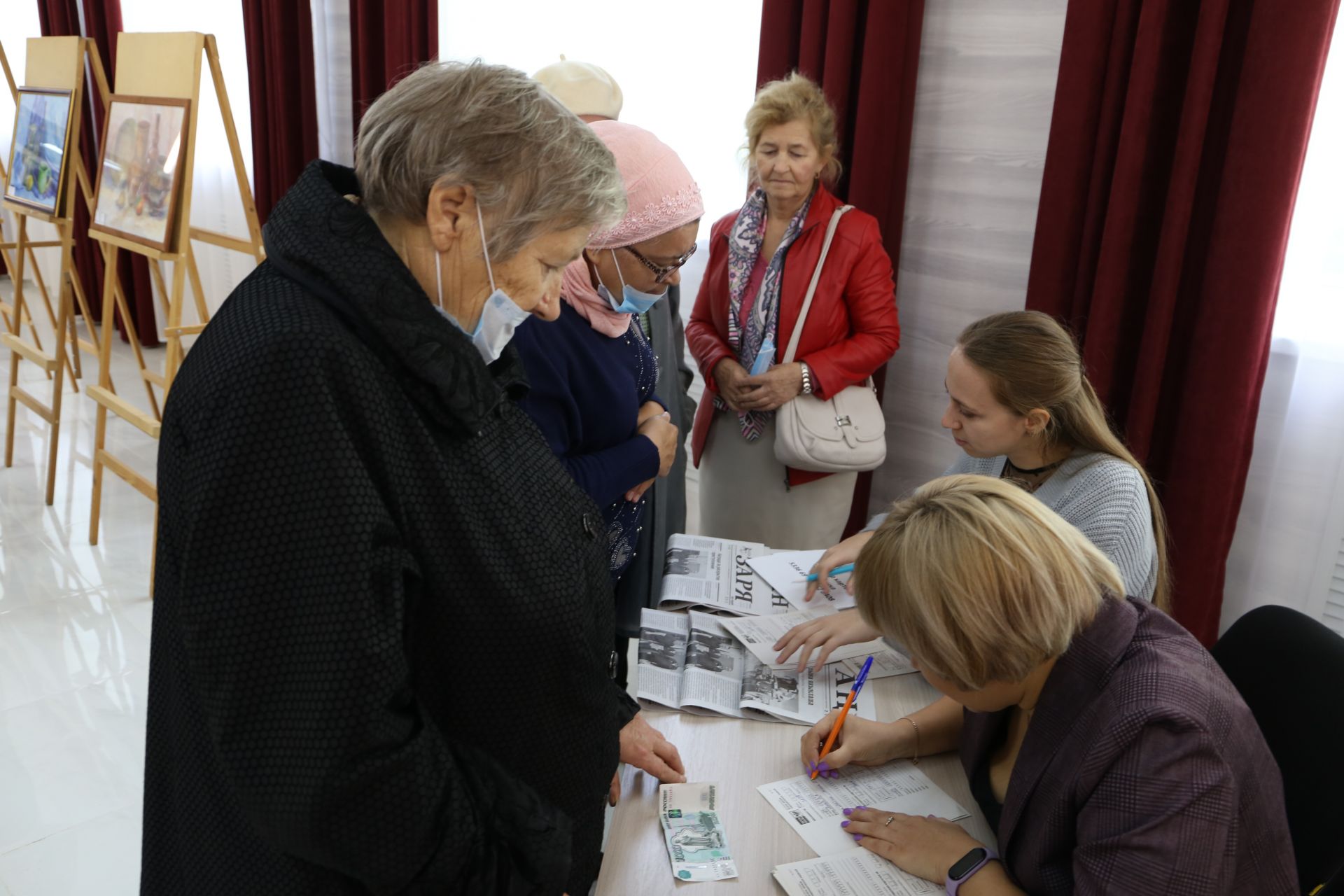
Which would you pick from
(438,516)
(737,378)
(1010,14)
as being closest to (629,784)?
(438,516)

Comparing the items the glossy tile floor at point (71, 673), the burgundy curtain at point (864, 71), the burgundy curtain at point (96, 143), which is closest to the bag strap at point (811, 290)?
the burgundy curtain at point (864, 71)

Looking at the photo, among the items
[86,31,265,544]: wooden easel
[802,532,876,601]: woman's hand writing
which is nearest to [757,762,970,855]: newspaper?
[802,532,876,601]: woman's hand writing

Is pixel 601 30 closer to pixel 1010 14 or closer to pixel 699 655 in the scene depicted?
pixel 1010 14

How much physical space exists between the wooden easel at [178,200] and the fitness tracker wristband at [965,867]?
2711 mm

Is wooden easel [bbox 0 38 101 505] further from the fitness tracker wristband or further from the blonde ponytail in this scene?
the fitness tracker wristband

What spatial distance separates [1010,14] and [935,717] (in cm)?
215

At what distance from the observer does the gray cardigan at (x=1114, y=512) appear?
1.52 m

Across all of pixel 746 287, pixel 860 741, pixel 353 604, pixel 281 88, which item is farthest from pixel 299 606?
pixel 281 88

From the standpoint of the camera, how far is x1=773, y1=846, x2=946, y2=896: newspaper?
109 centimetres

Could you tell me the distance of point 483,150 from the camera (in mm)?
887

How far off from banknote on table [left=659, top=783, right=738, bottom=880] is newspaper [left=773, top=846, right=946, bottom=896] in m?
0.07

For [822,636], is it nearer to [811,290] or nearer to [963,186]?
[811,290]

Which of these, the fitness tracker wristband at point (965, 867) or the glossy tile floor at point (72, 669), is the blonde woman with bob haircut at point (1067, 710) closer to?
the fitness tracker wristband at point (965, 867)

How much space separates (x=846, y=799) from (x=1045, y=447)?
781 millimetres
